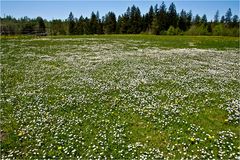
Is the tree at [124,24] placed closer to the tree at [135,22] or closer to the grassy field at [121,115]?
the tree at [135,22]

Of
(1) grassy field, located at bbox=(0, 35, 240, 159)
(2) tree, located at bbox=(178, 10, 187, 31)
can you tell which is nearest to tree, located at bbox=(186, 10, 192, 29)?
(2) tree, located at bbox=(178, 10, 187, 31)

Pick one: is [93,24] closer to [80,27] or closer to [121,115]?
[80,27]

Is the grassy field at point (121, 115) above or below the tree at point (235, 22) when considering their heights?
below

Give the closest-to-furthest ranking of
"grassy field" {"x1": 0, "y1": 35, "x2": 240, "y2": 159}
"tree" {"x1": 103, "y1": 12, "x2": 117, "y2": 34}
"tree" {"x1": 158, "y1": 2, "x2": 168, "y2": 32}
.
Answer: "grassy field" {"x1": 0, "y1": 35, "x2": 240, "y2": 159}
"tree" {"x1": 158, "y1": 2, "x2": 168, "y2": 32}
"tree" {"x1": 103, "y1": 12, "x2": 117, "y2": 34}

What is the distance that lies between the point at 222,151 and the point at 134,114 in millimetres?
4566

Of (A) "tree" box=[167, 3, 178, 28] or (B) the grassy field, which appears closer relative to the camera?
(B) the grassy field

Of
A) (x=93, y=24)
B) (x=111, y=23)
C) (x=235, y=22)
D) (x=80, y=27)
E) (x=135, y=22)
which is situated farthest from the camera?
(x=235, y=22)

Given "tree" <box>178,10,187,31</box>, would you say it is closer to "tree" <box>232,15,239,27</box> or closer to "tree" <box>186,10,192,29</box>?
"tree" <box>186,10,192,29</box>

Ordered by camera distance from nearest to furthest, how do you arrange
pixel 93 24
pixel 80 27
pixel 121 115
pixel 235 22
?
pixel 121 115 < pixel 93 24 < pixel 80 27 < pixel 235 22

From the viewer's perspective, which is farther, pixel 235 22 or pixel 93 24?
pixel 235 22

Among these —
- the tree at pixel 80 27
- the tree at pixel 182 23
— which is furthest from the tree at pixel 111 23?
the tree at pixel 182 23

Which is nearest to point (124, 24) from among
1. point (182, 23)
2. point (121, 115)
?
point (182, 23)

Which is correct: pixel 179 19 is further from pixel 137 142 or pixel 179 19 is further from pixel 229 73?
pixel 137 142

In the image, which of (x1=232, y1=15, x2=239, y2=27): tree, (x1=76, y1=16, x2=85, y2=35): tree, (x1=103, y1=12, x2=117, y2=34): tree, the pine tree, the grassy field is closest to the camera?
the grassy field
